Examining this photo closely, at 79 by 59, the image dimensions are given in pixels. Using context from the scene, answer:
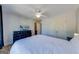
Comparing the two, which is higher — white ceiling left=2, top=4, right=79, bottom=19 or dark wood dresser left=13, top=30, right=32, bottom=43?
white ceiling left=2, top=4, right=79, bottom=19

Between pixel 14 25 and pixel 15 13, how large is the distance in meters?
0.16

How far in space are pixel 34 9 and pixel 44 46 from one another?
1.67 ft

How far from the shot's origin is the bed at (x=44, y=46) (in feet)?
5.19

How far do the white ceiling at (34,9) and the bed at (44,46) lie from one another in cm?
33

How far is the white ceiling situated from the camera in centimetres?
159

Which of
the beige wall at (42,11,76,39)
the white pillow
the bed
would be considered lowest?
the bed

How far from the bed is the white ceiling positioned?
328mm

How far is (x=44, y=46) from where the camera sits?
1.61 m

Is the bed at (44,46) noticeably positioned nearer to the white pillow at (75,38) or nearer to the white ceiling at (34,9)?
the white pillow at (75,38)

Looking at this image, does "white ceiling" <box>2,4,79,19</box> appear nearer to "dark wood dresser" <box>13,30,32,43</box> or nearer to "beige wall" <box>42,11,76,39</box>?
"beige wall" <box>42,11,76,39</box>

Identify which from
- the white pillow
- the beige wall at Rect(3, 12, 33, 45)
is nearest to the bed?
the white pillow

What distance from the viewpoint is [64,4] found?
159cm

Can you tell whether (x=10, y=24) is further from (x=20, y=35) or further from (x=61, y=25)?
(x=61, y=25)

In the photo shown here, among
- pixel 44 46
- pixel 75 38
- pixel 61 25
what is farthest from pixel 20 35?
pixel 75 38
